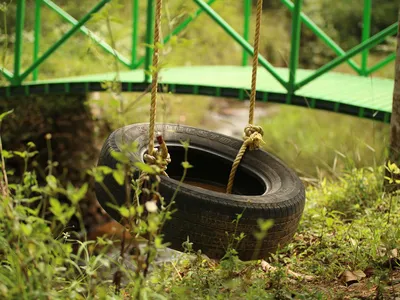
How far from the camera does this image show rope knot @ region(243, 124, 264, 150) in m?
3.62

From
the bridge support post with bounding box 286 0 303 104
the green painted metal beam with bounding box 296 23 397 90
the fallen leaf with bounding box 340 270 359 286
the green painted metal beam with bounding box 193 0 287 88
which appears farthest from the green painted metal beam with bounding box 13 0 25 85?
the fallen leaf with bounding box 340 270 359 286

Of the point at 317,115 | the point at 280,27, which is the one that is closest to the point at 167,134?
the point at 317,115

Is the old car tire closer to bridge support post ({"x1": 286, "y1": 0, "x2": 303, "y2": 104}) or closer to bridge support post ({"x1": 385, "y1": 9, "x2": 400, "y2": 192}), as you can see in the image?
bridge support post ({"x1": 385, "y1": 9, "x2": 400, "y2": 192})

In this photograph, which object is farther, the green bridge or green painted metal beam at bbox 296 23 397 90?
the green bridge

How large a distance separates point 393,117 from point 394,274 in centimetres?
125

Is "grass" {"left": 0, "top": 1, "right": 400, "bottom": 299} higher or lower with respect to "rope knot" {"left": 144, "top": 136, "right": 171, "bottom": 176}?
lower

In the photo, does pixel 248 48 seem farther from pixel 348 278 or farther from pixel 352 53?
pixel 348 278

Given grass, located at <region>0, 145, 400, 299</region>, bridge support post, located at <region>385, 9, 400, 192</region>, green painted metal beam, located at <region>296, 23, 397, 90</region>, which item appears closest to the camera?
grass, located at <region>0, 145, 400, 299</region>

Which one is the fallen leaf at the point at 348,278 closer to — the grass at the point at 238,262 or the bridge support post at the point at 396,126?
the grass at the point at 238,262

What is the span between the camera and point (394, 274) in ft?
10.6

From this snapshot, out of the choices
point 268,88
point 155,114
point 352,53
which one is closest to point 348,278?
point 155,114

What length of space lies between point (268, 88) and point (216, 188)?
1944 millimetres

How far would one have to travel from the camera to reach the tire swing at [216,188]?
2.96 m

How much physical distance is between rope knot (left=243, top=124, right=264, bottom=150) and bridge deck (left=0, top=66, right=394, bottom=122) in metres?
1.46
